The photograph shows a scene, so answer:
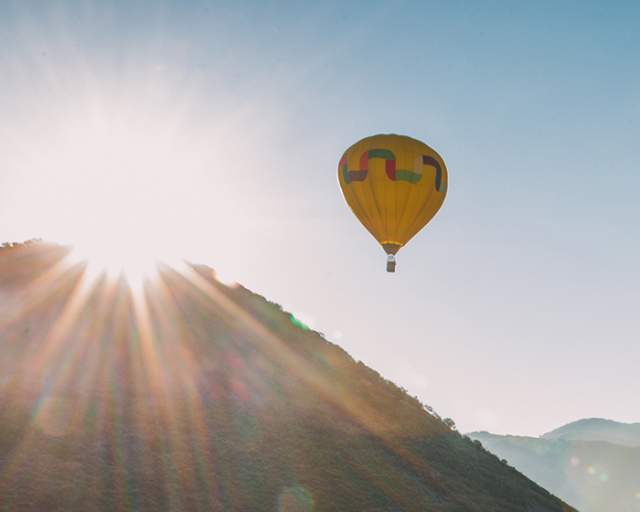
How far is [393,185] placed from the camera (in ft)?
128

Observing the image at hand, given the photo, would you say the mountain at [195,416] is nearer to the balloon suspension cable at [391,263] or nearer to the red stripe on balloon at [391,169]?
the balloon suspension cable at [391,263]

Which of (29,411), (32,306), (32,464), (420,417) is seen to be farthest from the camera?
(420,417)

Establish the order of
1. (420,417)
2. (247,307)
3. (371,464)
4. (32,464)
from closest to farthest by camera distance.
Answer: (32,464) → (371,464) → (420,417) → (247,307)

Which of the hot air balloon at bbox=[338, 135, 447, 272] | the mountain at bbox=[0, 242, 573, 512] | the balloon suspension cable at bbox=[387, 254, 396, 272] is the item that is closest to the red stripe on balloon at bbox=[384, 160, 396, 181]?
the hot air balloon at bbox=[338, 135, 447, 272]

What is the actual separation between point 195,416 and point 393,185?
17.3m

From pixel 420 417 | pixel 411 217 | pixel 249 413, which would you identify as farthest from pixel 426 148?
pixel 249 413

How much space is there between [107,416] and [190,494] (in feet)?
19.1

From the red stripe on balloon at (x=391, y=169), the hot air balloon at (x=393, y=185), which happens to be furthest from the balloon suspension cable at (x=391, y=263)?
the red stripe on balloon at (x=391, y=169)

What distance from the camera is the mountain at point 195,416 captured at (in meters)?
23.6

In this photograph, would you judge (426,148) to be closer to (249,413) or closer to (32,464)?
(249,413)

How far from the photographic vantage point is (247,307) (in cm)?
4612

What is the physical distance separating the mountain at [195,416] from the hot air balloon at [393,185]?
30.3 ft

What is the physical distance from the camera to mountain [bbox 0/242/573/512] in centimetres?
2364

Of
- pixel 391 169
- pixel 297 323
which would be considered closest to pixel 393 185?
pixel 391 169
